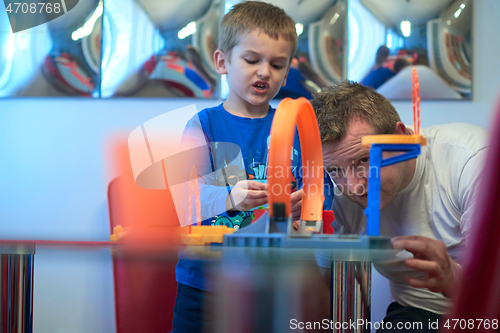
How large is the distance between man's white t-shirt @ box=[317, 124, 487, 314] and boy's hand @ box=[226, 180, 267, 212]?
25 centimetres

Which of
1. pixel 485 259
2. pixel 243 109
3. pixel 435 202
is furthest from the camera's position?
pixel 243 109

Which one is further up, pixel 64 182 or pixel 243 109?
pixel 243 109

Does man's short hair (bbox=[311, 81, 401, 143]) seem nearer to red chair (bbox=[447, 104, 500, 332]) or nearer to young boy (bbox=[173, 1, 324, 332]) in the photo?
young boy (bbox=[173, 1, 324, 332])

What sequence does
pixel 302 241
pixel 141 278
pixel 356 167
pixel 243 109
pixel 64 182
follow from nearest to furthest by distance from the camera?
pixel 302 241, pixel 356 167, pixel 243 109, pixel 141 278, pixel 64 182

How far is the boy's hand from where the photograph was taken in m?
0.61

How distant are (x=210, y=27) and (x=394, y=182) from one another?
0.92m

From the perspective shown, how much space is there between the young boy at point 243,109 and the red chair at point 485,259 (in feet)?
1.80

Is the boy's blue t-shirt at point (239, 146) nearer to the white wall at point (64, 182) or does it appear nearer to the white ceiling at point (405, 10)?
the white wall at point (64, 182)

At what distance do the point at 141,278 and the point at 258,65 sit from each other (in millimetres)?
806

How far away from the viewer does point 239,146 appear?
0.91 metres

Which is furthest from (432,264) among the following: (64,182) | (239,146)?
(64,182)

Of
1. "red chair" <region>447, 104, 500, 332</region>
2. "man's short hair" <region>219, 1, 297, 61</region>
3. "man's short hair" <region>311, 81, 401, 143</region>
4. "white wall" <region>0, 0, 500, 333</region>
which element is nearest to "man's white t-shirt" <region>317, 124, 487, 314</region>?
Answer: "man's short hair" <region>311, 81, 401, 143</region>

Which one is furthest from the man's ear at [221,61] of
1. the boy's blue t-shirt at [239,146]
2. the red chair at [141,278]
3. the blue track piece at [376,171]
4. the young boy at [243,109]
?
the blue track piece at [376,171]

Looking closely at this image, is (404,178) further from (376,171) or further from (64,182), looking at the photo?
(64,182)
